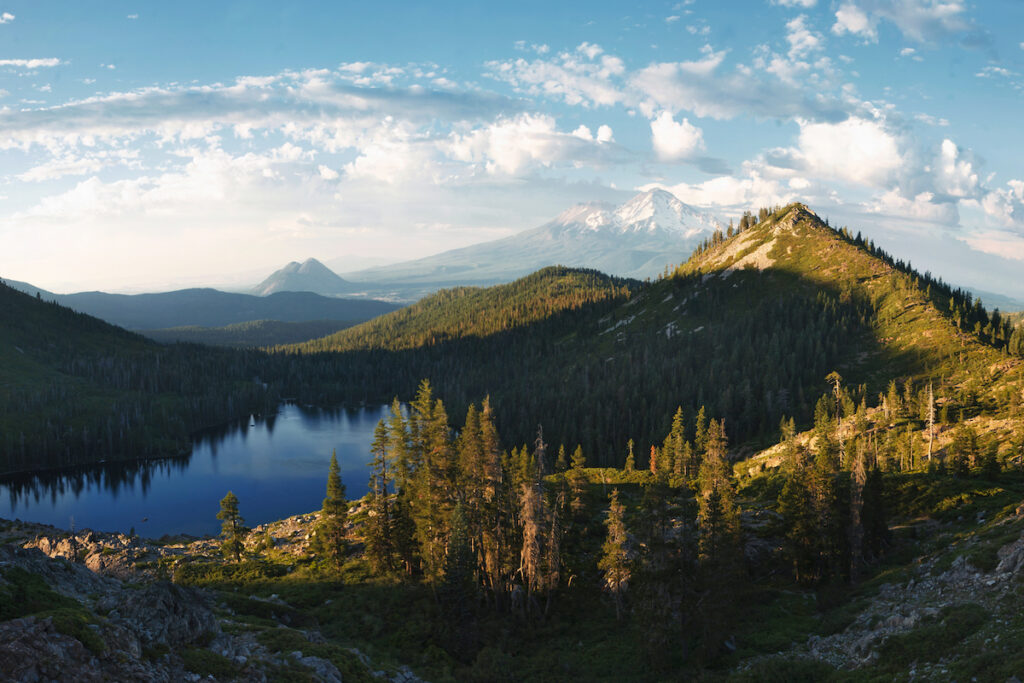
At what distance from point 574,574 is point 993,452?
52.1 metres

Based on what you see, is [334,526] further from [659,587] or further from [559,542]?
[659,587]

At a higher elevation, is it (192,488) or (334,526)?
(334,526)

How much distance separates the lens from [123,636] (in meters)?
22.1

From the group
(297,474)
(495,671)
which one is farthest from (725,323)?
(495,671)

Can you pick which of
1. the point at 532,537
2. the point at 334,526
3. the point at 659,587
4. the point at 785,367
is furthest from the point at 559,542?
the point at 785,367

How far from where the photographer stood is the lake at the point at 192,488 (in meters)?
113

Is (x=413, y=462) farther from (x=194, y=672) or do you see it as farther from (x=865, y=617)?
(x=865, y=617)

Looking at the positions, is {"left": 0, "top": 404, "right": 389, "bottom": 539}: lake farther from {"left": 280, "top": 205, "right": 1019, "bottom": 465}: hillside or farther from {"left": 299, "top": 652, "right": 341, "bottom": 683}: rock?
{"left": 299, "top": 652, "right": 341, "bottom": 683}: rock

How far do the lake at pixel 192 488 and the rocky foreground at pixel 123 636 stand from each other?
282 feet

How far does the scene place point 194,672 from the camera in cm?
2312

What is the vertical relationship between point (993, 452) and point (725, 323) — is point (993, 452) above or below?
below

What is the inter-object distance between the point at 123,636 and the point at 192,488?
133 metres

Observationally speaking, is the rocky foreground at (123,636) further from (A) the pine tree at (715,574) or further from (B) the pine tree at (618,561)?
(A) the pine tree at (715,574)

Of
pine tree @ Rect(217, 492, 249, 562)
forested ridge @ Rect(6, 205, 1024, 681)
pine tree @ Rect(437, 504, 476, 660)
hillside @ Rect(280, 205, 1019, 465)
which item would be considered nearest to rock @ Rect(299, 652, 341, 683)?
forested ridge @ Rect(6, 205, 1024, 681)
